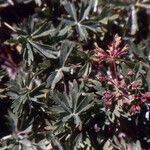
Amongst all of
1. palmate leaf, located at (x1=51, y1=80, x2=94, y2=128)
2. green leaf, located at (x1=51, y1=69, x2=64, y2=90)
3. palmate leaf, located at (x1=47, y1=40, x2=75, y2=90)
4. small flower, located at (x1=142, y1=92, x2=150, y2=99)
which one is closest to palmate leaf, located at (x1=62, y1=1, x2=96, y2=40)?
palmate leaf, located at (x1=47, y1=40, x2=75, y2=90)

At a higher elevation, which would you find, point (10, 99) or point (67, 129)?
point (10, 99)

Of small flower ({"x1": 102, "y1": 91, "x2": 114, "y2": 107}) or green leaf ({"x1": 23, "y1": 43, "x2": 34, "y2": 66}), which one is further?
green leaf ({"x1": 23, "y1": 43, "x2": 34, "y2": 66})

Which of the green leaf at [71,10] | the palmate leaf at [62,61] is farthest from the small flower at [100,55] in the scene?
the green leaf at [71,10]

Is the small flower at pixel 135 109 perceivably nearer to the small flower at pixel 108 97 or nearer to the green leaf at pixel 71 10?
the small flower at pixel 108 97

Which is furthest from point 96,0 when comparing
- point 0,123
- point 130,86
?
point 0,123

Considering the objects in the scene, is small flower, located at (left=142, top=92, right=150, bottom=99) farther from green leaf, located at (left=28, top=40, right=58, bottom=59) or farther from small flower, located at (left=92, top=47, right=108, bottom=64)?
green leaf, located at (left=28, top=40, right=58, bottom=59)

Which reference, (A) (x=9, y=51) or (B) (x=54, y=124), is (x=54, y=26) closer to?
(A) (x=9, y=51)

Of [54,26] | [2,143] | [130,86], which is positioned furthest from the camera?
[54,26]

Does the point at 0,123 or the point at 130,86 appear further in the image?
the point at 0,123

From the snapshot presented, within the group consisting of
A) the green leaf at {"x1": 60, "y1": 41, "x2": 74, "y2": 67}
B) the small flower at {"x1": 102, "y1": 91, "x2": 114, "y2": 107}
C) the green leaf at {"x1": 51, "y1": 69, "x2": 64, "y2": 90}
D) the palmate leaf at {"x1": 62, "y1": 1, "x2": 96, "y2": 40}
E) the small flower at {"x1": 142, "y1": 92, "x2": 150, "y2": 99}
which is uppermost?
the palmate leaf at {"x1": 62, "y1": 1, "x2": 96, "y2": 40}
